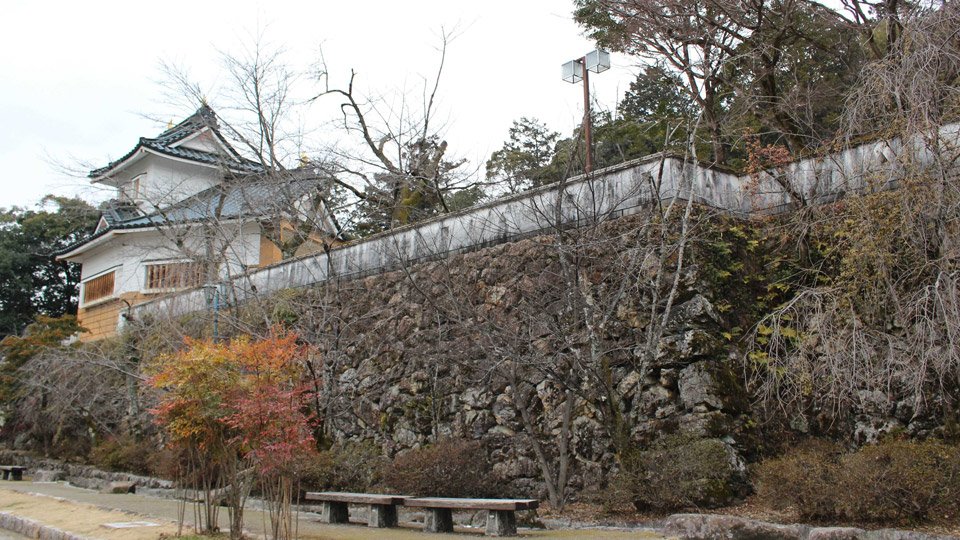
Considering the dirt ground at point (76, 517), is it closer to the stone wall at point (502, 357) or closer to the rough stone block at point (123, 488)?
the rough stone block at point (123, 488)

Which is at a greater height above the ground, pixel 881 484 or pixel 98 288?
pixel 98 288

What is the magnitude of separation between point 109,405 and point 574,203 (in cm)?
1793

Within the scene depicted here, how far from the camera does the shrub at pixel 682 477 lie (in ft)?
33.4

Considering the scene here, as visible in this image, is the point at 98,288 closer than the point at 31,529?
No

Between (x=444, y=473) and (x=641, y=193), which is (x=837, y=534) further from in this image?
(x=641, y=193)

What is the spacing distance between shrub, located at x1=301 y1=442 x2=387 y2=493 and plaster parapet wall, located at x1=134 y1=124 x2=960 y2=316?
12.7 ft

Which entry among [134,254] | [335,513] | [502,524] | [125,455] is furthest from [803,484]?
[134,254]

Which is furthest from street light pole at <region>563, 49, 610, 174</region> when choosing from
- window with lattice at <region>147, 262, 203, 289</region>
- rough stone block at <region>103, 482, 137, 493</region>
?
rough stone block at <region>103, 482, 137, 493</region>

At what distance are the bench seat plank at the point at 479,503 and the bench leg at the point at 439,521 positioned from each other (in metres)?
0.23

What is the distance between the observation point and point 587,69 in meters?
15.9

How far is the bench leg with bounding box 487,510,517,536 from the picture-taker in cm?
989

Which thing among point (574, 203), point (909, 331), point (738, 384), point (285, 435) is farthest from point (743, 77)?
point (285, 435)

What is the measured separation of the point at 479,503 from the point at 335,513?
3.33 m

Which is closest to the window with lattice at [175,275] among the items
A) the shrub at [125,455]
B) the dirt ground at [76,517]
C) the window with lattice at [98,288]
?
the window with lattice at [98,288]
